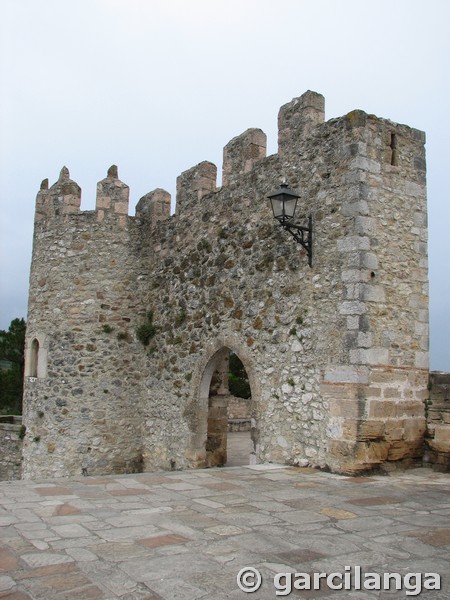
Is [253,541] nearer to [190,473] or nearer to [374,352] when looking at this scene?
[190,473]

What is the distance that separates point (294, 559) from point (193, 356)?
596cm

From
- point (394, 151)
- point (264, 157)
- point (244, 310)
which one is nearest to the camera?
point (394, 151)

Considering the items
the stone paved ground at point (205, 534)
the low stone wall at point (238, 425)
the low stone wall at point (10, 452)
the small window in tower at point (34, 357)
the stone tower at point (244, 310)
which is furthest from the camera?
the low stone wall at point (238, 425)

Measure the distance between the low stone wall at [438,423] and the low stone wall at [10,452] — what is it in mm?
8133

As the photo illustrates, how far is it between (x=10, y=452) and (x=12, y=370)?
652 cm

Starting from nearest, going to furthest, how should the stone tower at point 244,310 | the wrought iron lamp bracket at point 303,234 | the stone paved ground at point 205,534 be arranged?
the stone paved ground at point 205,534, the stone tower at point 244,310, the wrought iron lamp bracket at point 303,234

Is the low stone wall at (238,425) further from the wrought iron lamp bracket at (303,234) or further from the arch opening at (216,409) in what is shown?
the wrought iron lamp bracket at (303,234)

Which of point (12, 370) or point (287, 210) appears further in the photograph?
point (12, 370)

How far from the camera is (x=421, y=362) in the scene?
23.9ft

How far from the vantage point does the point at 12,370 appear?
18703mm

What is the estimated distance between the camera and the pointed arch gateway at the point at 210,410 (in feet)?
30.1

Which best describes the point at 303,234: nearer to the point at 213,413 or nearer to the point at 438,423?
the point at 438,423

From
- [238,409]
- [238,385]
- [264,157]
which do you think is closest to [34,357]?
[264,157]

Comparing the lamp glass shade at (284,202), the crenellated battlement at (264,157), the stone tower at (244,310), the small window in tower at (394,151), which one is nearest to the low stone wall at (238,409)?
the stone tower at (244,310)
